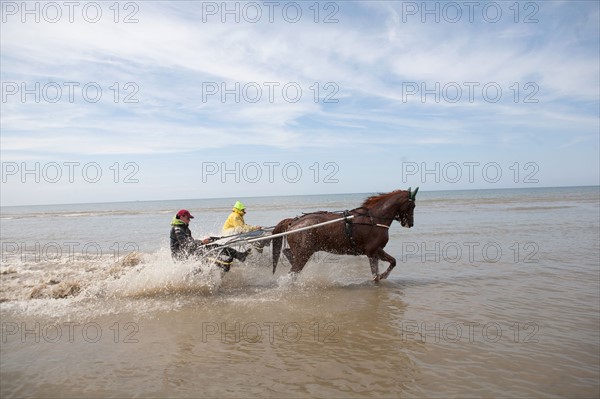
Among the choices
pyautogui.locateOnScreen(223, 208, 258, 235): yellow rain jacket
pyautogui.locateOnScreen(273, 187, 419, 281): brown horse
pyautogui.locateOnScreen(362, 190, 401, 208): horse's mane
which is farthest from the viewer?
pyautogui.locateOnScreen(223, 208, 258, 235): yellow rain jacket

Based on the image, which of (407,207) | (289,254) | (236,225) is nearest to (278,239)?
(289,254)

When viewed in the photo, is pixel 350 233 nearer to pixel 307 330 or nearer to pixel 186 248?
pixel 307 330

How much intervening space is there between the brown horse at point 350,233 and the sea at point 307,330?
2.21 ft

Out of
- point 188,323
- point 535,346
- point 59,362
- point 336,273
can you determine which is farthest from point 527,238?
point 59,362

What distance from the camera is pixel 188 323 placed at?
591 centimetres

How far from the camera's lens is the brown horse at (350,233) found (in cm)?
798

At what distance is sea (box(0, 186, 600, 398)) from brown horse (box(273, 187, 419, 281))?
0.67 meters

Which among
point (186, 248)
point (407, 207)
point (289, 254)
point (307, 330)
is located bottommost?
point (307, 330)

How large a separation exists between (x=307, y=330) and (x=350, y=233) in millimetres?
2888

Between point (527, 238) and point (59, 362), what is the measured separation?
1415 cm

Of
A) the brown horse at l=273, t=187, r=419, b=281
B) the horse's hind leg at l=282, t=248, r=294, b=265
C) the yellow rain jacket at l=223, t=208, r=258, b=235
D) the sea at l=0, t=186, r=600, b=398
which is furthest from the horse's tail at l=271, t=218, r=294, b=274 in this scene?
the yellow rain jacket at l=223, t=208, r=258, b=235

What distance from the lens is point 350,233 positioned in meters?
7.93

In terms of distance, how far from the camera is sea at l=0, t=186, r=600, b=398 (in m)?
3.97

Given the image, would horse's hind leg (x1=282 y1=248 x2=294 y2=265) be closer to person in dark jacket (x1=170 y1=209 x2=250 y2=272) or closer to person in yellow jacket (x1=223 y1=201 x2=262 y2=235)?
person in yellow jacket (x1=223 y1=201 x2=262 y2=235)
